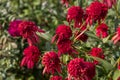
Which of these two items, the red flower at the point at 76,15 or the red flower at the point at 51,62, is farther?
the red flower at the point at 76,15

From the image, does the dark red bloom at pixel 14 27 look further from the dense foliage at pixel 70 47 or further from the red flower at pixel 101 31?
the red flower at pixel 101 31

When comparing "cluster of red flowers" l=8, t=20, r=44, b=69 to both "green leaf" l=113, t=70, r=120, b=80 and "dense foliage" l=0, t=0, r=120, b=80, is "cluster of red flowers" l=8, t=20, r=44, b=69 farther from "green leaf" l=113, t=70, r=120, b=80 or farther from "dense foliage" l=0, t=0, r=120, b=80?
"green leaf" l=113, t=70, r=120, b=80

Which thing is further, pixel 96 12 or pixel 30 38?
pixel 30 38

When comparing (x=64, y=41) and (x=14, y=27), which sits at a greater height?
(x=64, y=41)

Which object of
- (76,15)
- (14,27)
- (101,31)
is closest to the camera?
(76,15)

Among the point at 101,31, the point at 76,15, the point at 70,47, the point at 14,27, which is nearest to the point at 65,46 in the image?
the point at 70,47

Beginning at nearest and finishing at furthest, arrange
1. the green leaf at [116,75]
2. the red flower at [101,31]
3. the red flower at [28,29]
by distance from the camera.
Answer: the green leaf at [116,75], the red flower at [28,29], the red flower at [101,31]

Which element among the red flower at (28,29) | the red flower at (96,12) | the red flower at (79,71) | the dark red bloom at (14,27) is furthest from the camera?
the dark red bloom at (14,27)

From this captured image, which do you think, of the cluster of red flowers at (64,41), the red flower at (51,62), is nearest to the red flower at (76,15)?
the cluster of red flowers at (64,41)

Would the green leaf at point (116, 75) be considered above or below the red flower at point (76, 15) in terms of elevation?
below

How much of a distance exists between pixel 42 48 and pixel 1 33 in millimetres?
358

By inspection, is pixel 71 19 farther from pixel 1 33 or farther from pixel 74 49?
pixel 1 33

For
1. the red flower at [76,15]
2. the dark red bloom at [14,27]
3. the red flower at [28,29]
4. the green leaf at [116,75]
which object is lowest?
the dark red bloom at [14,27]

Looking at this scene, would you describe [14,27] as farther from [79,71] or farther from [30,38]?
[79,71]
